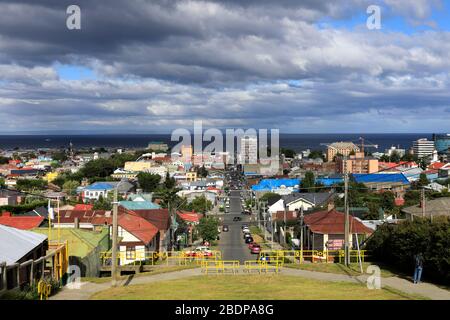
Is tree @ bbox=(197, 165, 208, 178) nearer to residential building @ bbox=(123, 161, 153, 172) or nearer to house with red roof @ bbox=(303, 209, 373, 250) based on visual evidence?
residential building @ bbox=(123, 161, 153, 172)

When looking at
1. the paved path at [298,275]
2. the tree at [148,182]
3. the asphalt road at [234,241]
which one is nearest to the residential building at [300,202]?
the asphalt road at [234,241]

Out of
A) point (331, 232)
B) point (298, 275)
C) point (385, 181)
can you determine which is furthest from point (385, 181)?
point (298, 275)

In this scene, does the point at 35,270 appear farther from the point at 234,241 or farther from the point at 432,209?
the point at 234,241

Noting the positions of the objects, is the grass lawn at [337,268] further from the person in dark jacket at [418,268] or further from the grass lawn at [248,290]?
the grass lawn at [248,290]

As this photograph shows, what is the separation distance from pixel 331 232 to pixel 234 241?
67.0ft

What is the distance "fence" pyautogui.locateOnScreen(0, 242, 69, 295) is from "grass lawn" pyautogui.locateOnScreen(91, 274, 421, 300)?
8.07ft

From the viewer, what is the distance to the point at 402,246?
1008 inches

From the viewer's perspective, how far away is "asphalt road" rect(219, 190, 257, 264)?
46.7m

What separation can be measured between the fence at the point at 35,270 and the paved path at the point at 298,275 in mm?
1026

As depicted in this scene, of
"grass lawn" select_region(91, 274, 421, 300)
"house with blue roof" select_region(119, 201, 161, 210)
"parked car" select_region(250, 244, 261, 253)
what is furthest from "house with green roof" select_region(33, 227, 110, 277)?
"house with blue roof" select_region(119, 201, 161, 210)

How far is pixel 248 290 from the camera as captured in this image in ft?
67.0

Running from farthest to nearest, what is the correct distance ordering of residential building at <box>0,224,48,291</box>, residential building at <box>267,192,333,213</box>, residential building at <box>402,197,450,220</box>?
residential building at <box>267,192,333,213</box>
residential building at <box>402,197,450,220</box>
residential building at <box>0,224,48,291</box>

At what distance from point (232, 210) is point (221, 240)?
1639 inches

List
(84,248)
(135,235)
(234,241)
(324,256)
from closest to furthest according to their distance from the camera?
(84,248) → (324,256) → (135,235) → (234,241)
